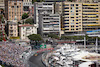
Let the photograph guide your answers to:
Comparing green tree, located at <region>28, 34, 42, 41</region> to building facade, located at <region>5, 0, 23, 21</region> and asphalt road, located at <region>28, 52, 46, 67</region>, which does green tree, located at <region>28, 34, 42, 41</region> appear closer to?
asphalt road, located at <region>28, 52, 46, 67</region>

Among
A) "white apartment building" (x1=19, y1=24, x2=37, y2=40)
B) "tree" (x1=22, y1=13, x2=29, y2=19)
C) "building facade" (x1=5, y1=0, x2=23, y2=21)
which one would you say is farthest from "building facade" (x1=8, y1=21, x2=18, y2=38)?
"tree" (x1=22, y1=13, x2=29, y2=19)

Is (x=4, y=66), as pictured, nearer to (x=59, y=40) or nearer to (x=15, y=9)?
(x=59, y=40)

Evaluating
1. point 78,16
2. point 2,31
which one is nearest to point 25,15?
point 2,31

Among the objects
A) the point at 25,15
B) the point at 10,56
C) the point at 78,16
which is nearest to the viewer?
the point at 10,56

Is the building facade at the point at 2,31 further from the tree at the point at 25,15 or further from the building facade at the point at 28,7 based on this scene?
the building facade at the point at 28,7

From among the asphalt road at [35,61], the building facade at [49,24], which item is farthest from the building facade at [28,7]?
the asphalt road at [35,61]

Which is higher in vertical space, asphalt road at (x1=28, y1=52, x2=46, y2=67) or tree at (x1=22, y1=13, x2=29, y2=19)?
tree at (x1=22, y1=13, x2=29, y2=19)

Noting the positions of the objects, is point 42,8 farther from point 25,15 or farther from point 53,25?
point 25,15
